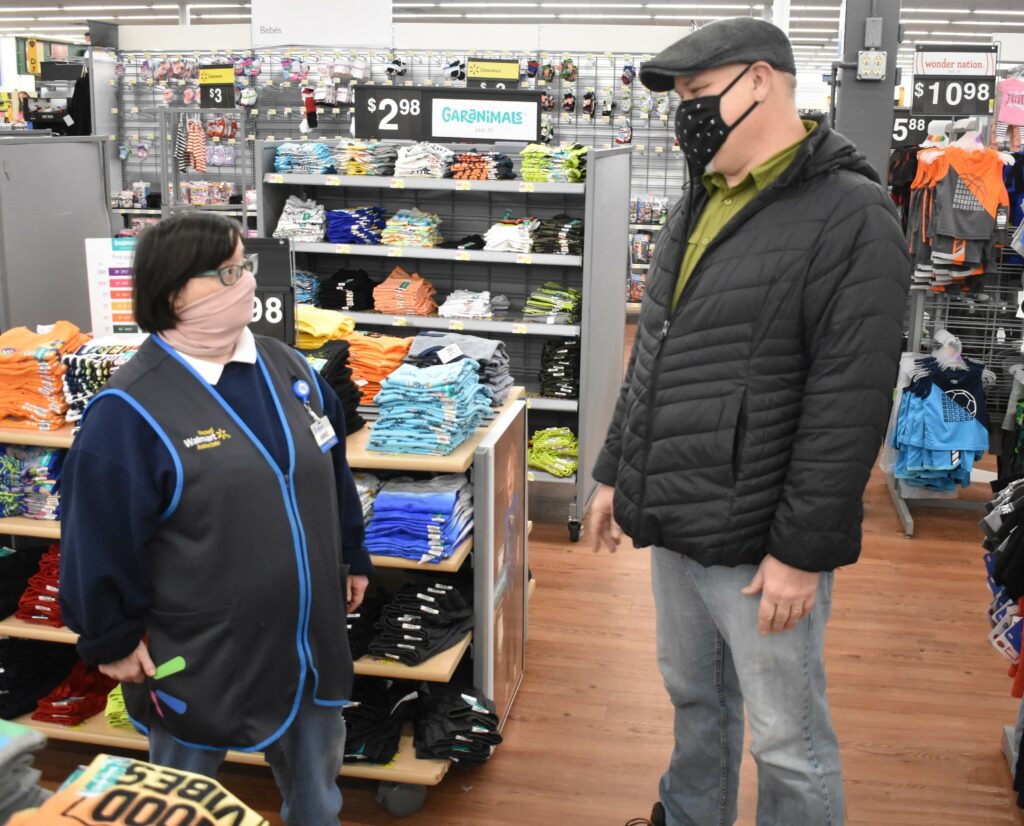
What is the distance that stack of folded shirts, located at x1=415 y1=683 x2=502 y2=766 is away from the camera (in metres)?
3.05

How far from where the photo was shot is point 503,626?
3.51 meters

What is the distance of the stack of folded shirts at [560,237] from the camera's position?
559 centimetres

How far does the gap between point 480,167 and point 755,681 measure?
161 inches

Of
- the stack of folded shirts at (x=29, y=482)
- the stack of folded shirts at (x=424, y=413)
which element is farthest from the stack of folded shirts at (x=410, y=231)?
the stack of folded shirts at (x=29, y=482)

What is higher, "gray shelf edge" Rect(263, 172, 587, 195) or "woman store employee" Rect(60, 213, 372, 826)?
"gray shelf edge" Rect(263, 172, 587, 195)

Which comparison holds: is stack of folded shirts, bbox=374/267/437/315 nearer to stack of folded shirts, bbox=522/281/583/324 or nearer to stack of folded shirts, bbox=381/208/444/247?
stack of folded shirts, bbox=381/208/444/247

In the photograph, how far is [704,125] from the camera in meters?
2.05

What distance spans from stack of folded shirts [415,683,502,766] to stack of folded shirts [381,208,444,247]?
3.26 meters

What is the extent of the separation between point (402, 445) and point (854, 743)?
1.82 meters

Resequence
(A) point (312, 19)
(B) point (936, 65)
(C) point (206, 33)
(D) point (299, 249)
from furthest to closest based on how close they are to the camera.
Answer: (C) point (206, 33), (A) point (312, 19), (B) point (936, 65), (D) point (299, 249)

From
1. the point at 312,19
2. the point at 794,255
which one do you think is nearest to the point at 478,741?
the point at 794,255

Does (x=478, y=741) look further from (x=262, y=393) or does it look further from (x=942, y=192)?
(x=942, y=192)

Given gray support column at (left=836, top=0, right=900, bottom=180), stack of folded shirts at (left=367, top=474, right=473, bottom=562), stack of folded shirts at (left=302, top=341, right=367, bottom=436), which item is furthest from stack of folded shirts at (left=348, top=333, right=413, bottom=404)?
gray support column at (left=836, top=0, right=900, bottom=180)

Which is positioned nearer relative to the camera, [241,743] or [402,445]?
[241,743]
